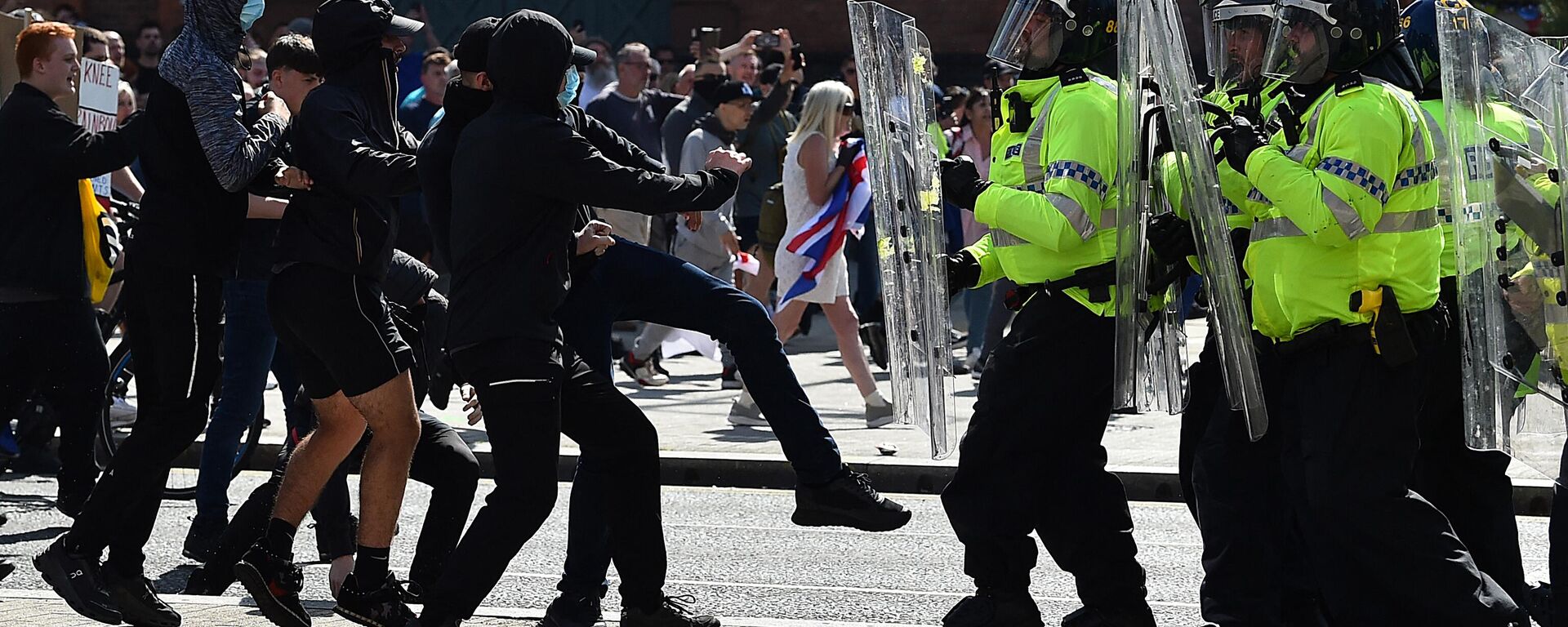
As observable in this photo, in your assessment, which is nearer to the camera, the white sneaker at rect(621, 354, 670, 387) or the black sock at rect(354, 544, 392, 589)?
the black sock at rect(354, 544, 392, 589)

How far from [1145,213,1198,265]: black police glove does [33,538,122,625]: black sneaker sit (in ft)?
9.72

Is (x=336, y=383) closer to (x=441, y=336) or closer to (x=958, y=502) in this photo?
(x=441, y=336)

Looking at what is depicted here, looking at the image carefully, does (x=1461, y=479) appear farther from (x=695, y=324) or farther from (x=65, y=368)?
(x=65, y=368)

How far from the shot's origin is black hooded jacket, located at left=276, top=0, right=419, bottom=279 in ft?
16.9

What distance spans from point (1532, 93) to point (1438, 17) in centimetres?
27

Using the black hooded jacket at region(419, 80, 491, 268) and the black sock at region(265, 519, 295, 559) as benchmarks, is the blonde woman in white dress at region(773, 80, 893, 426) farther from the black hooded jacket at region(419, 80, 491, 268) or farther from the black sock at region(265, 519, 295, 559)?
the black hooded jacket at region(419, 80, 491, 268)

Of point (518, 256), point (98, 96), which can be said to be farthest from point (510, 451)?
point (98, 96)

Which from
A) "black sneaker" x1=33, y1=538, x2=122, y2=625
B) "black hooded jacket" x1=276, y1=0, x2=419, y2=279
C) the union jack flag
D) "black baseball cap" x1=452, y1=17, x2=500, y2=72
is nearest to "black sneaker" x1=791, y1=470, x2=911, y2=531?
"black hooded jacket" x1=276, y1=0, x2=419, y2=279

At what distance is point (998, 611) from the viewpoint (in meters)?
5.07

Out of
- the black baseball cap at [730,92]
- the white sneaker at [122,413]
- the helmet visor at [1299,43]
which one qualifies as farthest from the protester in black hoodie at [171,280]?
the black baseball cap at [730,92]

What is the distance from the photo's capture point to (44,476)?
8.49 m

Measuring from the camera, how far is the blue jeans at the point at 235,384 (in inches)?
263

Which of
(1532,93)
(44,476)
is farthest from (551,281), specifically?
(44,476)

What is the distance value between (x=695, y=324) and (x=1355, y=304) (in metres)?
1.76
